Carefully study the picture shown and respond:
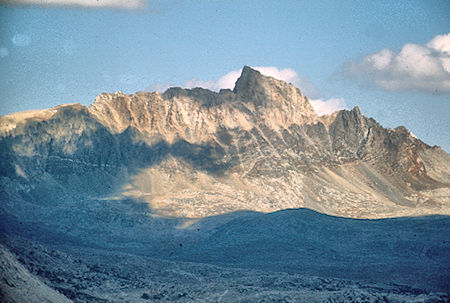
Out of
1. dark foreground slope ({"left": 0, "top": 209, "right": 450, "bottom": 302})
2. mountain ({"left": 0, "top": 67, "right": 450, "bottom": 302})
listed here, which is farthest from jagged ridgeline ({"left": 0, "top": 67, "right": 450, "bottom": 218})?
dark foreground slope ({"left": 0, "top": 209, "right": 450, "bottom": 302})

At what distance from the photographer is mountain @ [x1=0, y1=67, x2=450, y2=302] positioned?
5231 centimetres

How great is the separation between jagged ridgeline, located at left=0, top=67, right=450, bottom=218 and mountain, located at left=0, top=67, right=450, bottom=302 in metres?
0.39

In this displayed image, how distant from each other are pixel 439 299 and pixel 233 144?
10153 centimetres

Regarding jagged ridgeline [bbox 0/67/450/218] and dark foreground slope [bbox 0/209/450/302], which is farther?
jagged ridgeline [bbox 0/67/450/218]

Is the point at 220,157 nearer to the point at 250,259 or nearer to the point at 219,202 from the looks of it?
the point at 219,202

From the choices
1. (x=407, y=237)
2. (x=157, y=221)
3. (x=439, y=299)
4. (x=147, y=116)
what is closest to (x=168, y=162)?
(x=147, y=116)

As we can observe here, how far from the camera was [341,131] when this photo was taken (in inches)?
6265

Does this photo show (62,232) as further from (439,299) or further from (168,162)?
(439,299)

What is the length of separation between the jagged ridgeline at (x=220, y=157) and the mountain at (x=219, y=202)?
0.39m

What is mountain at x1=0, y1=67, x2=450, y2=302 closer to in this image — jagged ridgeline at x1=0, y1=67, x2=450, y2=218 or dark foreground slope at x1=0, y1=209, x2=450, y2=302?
dark foreground slope at x1=0, y1=209, x2=450, y2=302

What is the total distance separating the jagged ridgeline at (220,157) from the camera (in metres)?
118

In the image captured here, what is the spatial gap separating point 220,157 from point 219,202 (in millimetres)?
24253

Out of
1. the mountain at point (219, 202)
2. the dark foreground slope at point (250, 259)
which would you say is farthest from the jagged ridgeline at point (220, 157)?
the dark foreground slope at point (250, 259)

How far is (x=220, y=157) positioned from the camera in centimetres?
14088
